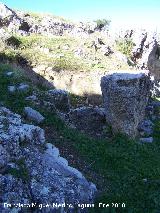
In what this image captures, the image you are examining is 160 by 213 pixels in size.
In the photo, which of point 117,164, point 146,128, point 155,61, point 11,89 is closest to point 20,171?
point 117,164

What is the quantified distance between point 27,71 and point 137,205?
1825 centimetres

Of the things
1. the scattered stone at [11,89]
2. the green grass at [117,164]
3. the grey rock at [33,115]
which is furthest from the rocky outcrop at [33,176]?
the scattered stone at [11,89]

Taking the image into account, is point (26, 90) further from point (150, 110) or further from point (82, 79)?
point (150, 110)

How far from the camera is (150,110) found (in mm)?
31625

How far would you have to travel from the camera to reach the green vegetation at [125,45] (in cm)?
5062

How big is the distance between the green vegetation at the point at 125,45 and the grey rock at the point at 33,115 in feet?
103

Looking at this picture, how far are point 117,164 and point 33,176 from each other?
5851 millimetres

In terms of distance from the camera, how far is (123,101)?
73.5 ft

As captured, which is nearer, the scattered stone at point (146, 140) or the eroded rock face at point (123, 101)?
the eroded rock face at point (123, 101)

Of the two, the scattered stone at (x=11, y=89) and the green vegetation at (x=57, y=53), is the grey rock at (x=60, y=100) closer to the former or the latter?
the scattered stone at (x=11, y=89)

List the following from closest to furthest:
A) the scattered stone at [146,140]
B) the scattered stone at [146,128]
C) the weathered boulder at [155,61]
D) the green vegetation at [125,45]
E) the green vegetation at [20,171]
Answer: the green vegetation at [20,171] < the scattered stone at [146,140] < the scattered stone at [146,128] < the green vegetation at [125,45] < the weathered boulder at [155,61]

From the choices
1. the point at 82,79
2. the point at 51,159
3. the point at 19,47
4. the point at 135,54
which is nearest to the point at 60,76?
the point at 82,79

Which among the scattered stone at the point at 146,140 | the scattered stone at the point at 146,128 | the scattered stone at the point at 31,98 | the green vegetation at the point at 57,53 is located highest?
the scattered stone at the point at 31,98

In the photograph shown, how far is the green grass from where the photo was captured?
1534 cm
